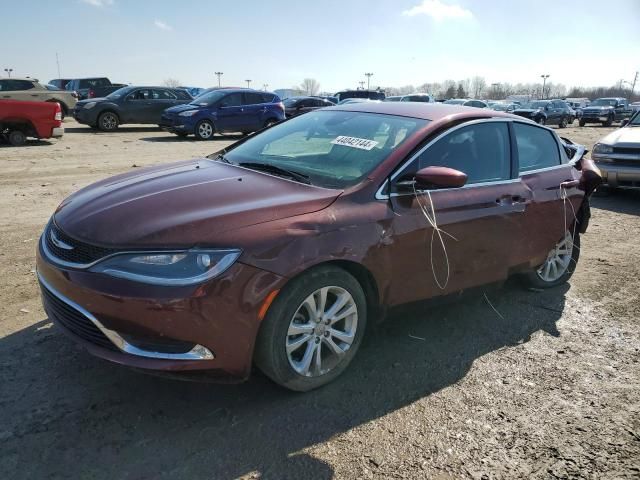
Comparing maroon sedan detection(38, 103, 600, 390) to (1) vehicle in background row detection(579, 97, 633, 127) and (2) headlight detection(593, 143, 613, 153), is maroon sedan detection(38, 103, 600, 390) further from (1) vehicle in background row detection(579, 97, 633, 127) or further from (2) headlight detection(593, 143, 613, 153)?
(1) vehicle in background row detection(579, 97, 633, 127)

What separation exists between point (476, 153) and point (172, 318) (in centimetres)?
256

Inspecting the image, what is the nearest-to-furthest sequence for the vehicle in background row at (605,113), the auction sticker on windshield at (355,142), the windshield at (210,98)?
the auction sticker on windshield at (355,142) < the windshield at (210,98) < the vehicle in background row at (605,113)

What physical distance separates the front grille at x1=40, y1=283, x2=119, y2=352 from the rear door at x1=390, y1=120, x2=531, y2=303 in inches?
67.2

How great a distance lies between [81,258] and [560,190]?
383 cm

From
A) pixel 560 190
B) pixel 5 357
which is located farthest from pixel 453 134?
pixel 5 357

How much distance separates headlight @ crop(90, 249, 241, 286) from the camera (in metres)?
2.53

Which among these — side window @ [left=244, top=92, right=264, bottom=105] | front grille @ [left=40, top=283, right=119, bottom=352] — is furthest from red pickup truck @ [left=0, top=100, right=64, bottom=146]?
front grille @ [left=40, top=283, right=119, bottom=352]

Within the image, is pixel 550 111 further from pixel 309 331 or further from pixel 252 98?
pixel 309 331

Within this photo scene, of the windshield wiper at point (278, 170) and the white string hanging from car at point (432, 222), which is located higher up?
the windshield wiper at point (278, 170)

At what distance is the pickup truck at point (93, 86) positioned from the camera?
25.6m

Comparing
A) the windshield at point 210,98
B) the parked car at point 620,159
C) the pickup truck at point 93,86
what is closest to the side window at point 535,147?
the parked car at point 620,159

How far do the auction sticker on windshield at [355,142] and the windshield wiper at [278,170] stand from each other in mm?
472

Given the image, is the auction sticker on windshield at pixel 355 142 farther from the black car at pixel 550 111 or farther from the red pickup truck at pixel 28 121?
the black car at pixel 550 111

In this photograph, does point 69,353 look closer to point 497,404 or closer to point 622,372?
point 497,404
